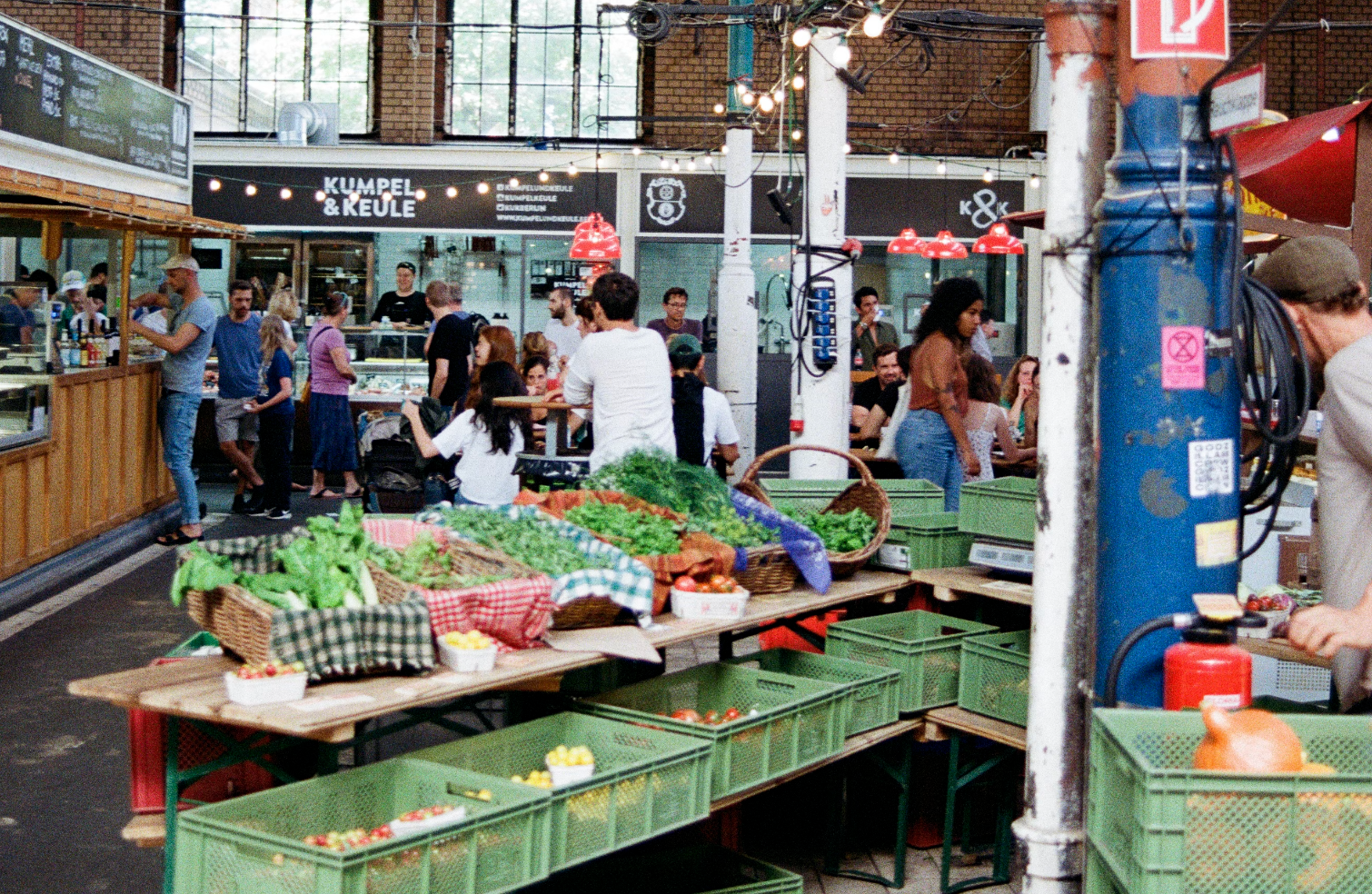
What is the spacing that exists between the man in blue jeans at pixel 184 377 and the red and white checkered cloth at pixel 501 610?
23.7 feet

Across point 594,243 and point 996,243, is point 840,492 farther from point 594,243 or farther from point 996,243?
point 996,243

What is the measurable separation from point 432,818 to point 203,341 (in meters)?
8.55

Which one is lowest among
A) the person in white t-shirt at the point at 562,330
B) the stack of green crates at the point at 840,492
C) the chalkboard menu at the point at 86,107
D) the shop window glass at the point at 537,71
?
the stack of green crates at the point at 840,492

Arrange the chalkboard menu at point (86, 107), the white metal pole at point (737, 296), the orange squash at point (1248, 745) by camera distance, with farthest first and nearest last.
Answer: the white metal pole at point (737, 296) < the chalkboard menu at point (86, 107) < the orange squash at point (1248, 745)

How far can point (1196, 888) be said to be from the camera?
2.80 metres

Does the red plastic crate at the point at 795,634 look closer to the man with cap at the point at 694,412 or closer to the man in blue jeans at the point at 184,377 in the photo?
the man with cap at the point at 694,412

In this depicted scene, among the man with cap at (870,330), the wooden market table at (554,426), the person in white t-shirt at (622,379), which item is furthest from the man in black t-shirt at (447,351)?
the person in white t-shirt at (622,379)

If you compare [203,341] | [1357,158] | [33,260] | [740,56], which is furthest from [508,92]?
[1357,158]

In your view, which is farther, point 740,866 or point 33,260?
point 33,260

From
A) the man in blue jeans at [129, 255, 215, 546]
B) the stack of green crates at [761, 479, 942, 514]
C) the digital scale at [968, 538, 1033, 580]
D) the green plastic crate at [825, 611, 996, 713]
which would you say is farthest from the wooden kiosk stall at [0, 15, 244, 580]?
the digital scale at [968, 538, 1033, 580]

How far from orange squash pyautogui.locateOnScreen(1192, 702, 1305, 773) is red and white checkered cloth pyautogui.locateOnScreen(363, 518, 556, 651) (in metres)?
2.01

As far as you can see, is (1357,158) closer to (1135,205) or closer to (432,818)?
(1135,205)

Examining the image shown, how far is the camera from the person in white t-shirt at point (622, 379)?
6.65 metres

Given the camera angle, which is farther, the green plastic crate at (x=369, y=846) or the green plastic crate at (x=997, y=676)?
the green plastic crate at (x=997, y=676)
